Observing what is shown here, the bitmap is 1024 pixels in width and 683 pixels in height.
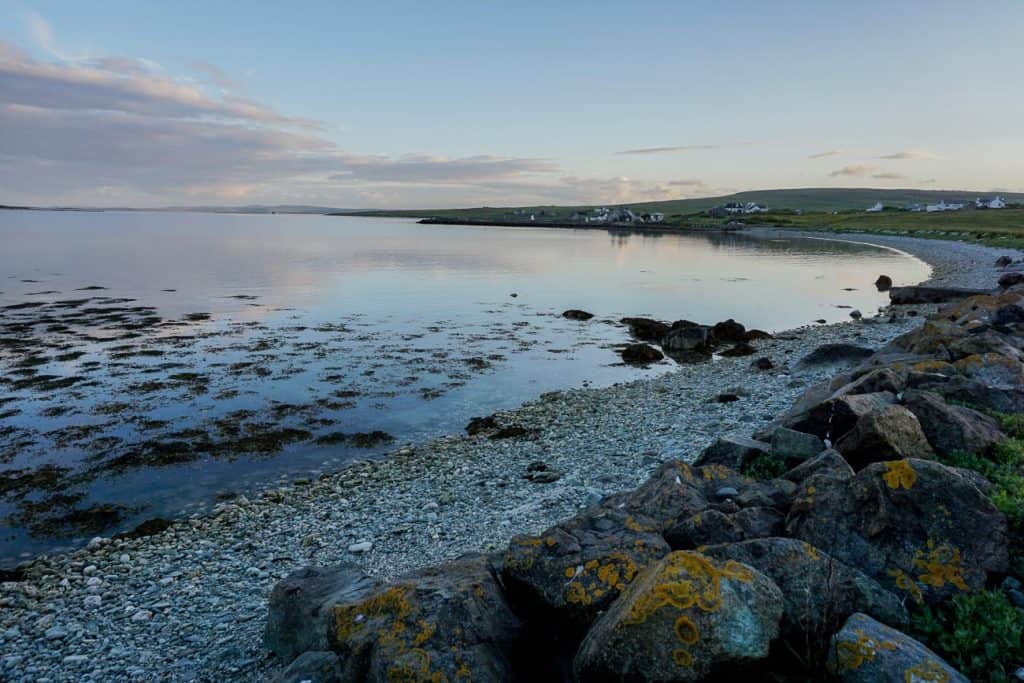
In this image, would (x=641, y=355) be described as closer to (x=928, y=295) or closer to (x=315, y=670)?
(x=928, y=295)

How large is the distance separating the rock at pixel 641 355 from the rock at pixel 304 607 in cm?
2555

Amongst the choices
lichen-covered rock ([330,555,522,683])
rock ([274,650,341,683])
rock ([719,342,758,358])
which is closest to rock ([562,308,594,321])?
rock ([719,342,758,358])

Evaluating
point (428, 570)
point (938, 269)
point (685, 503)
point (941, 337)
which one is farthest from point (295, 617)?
point (938, 269)

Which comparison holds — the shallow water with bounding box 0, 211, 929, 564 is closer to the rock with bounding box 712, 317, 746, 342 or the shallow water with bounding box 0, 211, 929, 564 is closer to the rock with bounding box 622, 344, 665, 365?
the rock with bounding box 622, 344, 665, 365

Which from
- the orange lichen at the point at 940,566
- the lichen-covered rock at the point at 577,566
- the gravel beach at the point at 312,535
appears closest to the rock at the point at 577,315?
the gravel beach at the point at 312,535

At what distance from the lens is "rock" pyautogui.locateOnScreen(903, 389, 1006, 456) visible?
9633mm

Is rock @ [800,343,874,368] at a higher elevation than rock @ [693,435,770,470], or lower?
lower

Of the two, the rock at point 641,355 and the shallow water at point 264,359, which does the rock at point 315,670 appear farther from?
the rock at point 641,355

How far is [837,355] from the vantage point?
25.6m

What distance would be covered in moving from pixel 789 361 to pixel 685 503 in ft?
75.8

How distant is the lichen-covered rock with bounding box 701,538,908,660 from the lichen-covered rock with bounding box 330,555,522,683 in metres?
2.50

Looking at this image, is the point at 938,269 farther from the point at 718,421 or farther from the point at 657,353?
the point at 718,421

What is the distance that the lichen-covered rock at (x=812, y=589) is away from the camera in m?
5.73

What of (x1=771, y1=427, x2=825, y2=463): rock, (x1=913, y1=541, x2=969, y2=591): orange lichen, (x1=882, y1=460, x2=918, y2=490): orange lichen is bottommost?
(x1=771, y1=427, x2=825, y2=463): rock
